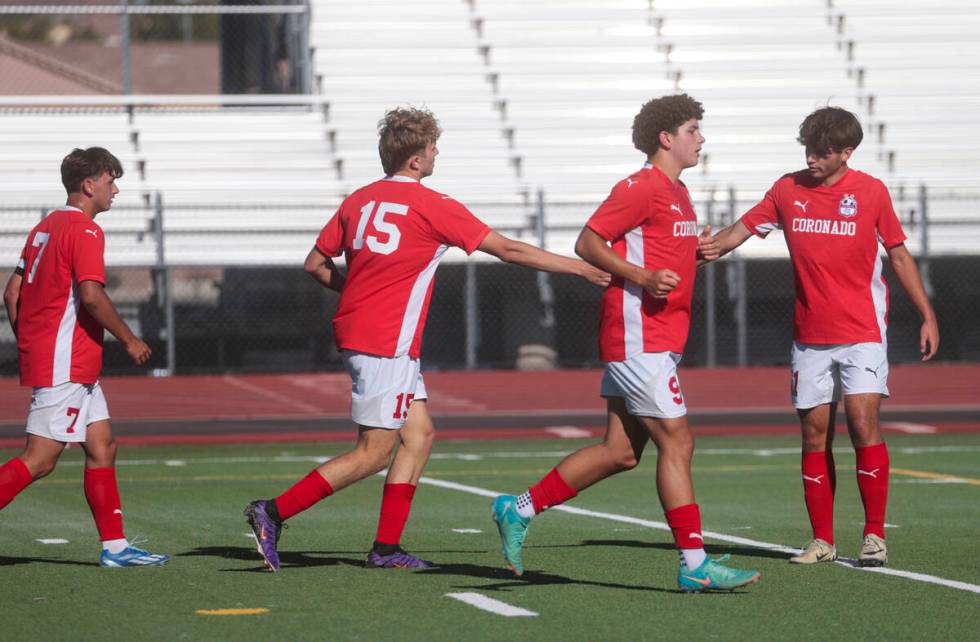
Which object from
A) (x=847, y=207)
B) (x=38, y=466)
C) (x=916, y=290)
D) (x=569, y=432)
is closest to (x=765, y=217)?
(x=847, y=207)

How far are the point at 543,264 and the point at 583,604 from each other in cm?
145

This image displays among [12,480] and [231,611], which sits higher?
[12,480]

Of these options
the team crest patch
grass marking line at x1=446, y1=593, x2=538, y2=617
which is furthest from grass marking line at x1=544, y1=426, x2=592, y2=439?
grass marking line at x1=446, y1=593, x2=538, y2=617

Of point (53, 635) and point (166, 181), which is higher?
point (166, 181)

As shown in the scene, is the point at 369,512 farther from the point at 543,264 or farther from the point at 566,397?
the point at 566,397

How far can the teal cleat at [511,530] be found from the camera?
278 inches

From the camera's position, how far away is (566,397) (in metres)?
21.2

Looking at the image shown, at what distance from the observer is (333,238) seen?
25.0 feet

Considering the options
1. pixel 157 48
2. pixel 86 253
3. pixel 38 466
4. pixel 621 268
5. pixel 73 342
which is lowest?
pixel 38 466

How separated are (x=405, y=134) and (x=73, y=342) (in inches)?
72.4

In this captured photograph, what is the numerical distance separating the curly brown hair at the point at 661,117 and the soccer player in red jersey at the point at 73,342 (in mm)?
2493

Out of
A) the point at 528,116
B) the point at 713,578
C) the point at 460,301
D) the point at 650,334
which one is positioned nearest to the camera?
the point at 713,578

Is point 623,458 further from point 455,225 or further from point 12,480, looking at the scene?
point 12,480

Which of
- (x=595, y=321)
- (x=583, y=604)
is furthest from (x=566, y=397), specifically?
(x=583, y=604)
